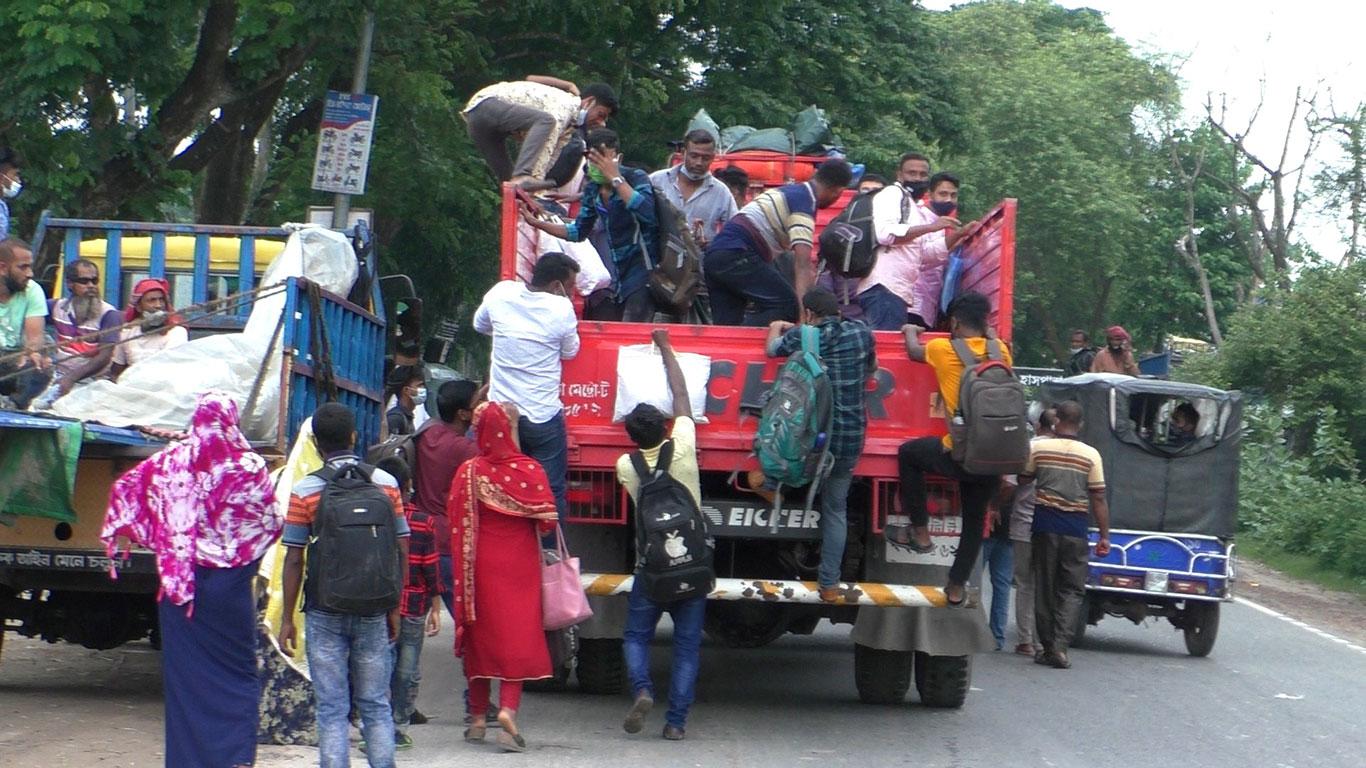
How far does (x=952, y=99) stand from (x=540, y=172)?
16657 millimetres

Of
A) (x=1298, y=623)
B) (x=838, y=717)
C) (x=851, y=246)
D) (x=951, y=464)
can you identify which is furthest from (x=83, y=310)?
(x=1298, y=623)

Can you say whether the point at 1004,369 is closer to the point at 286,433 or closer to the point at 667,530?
the point at 667,530

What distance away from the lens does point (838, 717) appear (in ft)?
32.3

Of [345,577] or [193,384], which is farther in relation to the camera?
[193,384]

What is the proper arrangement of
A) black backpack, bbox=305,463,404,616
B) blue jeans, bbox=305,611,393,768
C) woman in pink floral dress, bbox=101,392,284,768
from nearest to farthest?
woman in pink floral dress, bbox=101,392,284,768, black backpack, bbox=305,463,404,616, blue jeans, bbox=305,611,393,768

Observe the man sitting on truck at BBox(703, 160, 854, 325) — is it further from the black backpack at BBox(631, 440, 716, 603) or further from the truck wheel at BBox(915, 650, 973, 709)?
the truck wheel at BBox(915, 650, 973, 709)

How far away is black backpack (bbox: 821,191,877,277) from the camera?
32.1 ft

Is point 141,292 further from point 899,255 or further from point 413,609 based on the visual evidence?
point 899,255

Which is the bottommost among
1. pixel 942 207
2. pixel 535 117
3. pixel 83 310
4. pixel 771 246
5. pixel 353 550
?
pixel 353 550

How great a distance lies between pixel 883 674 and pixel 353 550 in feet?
14.0

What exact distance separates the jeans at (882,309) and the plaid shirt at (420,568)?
287cm

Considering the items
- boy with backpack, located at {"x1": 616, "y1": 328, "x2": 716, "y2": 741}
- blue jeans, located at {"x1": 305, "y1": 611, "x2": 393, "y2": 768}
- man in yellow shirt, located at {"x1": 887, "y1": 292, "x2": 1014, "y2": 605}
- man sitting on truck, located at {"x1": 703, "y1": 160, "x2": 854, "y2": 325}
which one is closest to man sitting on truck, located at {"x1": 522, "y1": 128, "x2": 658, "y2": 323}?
man sitting on truck, located at {"x1": 703, "y1": 160, "x2": 854, "y2": 325}

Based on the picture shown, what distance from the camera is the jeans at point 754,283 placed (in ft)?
31.2

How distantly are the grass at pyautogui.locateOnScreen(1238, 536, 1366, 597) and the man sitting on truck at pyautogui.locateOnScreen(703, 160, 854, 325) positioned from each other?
13297 mm
